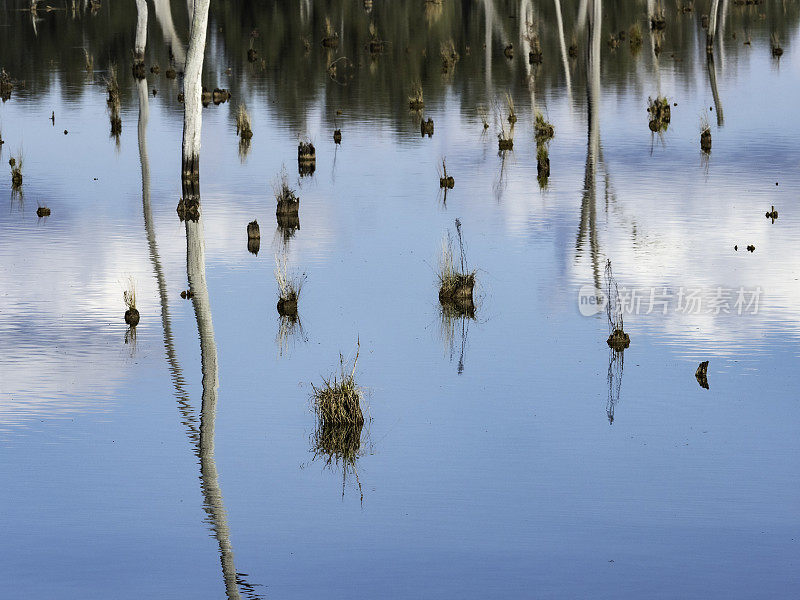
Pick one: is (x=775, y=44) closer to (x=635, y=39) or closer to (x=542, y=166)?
(x=635, y=39)

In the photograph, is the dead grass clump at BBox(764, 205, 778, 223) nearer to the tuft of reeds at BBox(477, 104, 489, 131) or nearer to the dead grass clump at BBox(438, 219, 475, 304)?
the dead grass clump at BBox(438, 219, 475, 304)

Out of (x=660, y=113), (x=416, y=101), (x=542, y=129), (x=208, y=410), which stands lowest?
(x=208, y=410)

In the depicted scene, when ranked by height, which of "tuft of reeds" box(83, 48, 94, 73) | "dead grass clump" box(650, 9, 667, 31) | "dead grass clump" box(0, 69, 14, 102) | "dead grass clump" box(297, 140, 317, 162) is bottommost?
"dead grass clump" box(297, 140, 317, 162)

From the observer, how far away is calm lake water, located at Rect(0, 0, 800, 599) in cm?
838

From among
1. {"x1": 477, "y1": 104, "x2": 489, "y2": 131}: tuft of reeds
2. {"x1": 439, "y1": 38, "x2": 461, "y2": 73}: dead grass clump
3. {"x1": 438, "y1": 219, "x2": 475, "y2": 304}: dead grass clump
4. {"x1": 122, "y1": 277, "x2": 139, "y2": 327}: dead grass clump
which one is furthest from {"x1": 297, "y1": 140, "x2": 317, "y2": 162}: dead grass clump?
{"x1": 439, "y1": 38, "x2": 461, "y2": 73}: dead grass clump

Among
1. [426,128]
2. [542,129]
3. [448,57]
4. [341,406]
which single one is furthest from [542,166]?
[448,57]

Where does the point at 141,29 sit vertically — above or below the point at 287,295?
above

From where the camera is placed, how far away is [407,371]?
1233 cm

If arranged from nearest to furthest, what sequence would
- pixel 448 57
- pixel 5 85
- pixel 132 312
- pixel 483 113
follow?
pixel 132 312 → pixel 483 113 → pixel 5 85 → pixel 448 57

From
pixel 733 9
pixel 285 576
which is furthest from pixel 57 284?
pixel 733 9

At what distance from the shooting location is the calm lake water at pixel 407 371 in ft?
27.5

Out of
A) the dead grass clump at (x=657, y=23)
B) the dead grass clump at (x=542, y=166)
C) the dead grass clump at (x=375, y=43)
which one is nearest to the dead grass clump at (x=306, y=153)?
the dead grass clump at (x=542, y=166)

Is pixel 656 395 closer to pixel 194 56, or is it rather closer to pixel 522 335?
pixel 522 335

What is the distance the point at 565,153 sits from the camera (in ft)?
85.8
